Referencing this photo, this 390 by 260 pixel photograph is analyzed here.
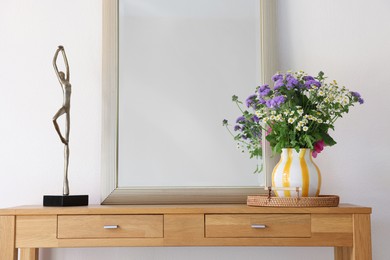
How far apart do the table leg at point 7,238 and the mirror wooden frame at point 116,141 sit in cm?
49

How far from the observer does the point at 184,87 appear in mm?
2738

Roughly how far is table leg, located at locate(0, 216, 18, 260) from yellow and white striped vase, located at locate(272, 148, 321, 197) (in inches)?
41.3

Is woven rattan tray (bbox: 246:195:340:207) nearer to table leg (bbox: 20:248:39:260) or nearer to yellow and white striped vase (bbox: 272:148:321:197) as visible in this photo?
yellow and white striped vase (bbox: 272:148:321:197)

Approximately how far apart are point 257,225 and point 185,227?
274mm

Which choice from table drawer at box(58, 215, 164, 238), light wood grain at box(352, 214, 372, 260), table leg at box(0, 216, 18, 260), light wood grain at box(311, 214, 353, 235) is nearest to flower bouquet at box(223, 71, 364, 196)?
light wood grain at box(311, 214, 353, 235)

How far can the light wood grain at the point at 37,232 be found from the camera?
2279mm

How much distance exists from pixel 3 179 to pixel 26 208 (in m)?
0.50

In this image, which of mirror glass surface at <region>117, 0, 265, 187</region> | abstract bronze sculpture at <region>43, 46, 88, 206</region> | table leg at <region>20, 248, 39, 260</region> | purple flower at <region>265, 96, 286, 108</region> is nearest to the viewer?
purple flower at <region>265, 96, 286, 108</region>

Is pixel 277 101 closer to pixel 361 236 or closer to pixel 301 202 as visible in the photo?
pixel 301 202

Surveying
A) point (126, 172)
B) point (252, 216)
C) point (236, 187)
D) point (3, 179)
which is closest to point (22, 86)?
point (3, 179)

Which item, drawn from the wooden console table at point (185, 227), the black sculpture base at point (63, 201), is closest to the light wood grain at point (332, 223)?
the wooden console table at point (185, 227)

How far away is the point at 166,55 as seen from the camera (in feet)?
9.02

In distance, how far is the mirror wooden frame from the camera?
2666 millimetres

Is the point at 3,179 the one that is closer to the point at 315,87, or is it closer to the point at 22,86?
the point at 22,86
